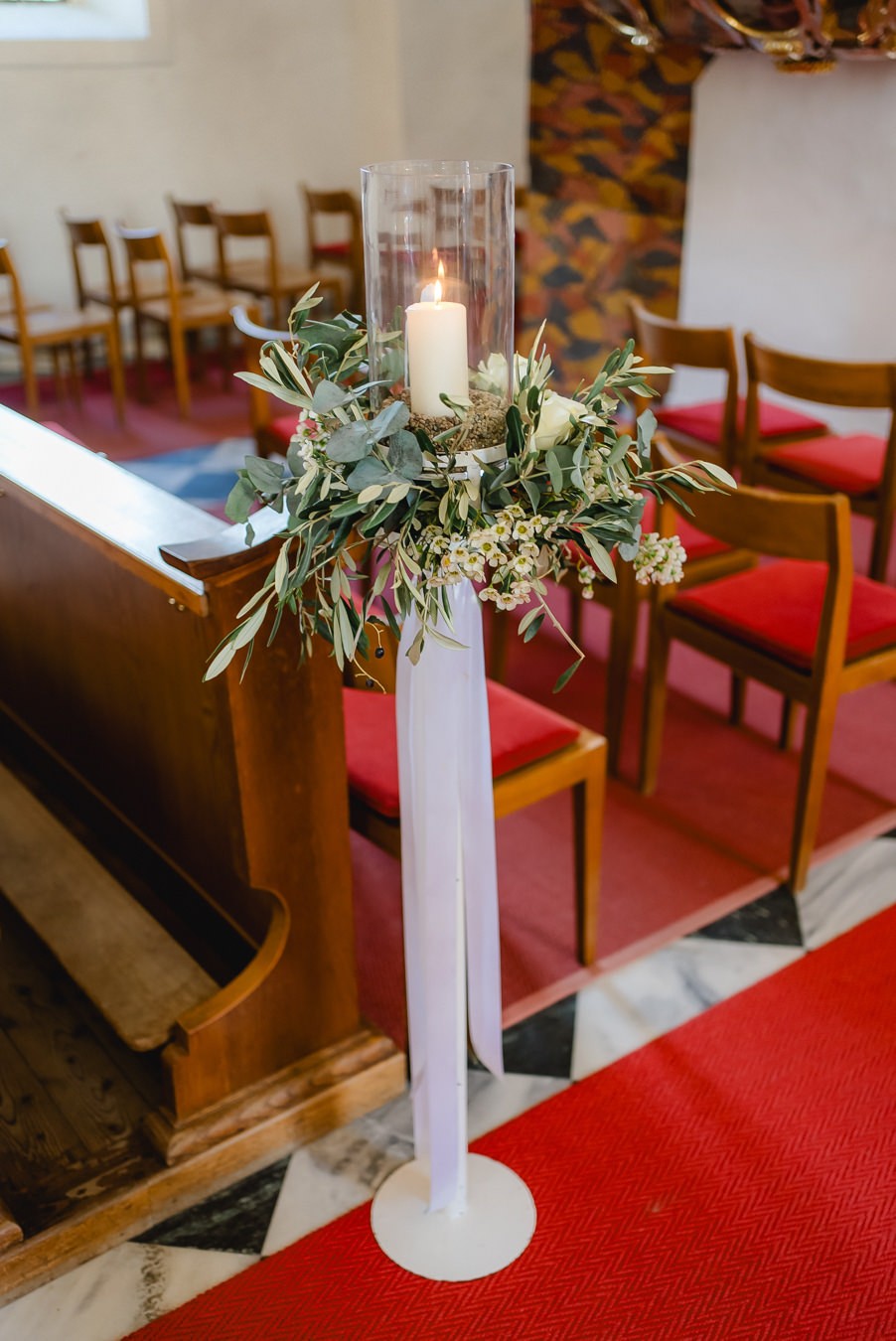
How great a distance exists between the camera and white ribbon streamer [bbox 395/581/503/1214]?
4.87ft

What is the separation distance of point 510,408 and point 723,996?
4.29 ft

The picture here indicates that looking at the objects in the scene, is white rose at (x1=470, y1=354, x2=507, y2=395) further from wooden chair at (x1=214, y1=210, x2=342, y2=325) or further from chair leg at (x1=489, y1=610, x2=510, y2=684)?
wooden chair at (x1=214, y1=210, x2=342, y2=325)

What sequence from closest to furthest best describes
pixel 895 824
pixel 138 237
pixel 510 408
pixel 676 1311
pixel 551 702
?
1. pixel 510 408
2. pixel 676 1311
3. pixel 895 824
4. pixel 551 702
5. pixel 138 237

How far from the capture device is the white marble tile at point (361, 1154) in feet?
5.83

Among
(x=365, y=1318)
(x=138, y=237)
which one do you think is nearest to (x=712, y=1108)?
(x=365, y=1318)

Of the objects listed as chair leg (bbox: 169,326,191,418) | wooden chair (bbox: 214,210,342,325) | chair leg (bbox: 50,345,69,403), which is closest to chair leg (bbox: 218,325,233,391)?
wooden chair (bbox: 214,210,342,325)

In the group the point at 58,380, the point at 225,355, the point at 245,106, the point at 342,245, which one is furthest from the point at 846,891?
the point at 245,106

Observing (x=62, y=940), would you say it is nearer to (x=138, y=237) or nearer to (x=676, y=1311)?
(x=676, y=1311)

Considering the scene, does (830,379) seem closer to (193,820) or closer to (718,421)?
(718,421)

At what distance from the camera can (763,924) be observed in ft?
7.74

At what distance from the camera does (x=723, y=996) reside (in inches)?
86.0

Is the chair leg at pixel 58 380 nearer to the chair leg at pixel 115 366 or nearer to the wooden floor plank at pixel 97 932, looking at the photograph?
the chair leg at pixel 115 366

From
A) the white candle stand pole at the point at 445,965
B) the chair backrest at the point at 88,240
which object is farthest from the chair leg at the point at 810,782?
the chair backrest at the point at 88,240

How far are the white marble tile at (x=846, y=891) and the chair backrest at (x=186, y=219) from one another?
5.08 meters
